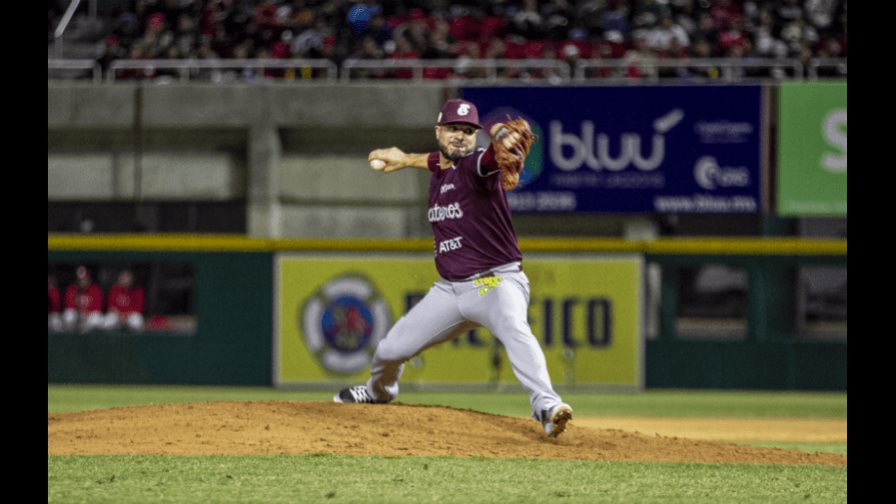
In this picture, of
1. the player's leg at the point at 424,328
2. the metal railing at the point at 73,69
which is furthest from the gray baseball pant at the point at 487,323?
the metal railing at the point at 73,69

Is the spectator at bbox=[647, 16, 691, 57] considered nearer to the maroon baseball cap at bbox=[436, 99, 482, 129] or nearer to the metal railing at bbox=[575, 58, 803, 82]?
the metal railing at bbox=[575, 58, 803, 82]

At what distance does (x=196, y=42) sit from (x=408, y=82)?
3.53 m

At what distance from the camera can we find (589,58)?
65.8 ft

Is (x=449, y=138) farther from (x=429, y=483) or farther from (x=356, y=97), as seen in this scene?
(x=356, y=97)

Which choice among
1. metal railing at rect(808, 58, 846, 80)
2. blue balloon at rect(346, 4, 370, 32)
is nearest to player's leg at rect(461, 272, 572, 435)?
metal railing at rect(808, 58, 846, 80)

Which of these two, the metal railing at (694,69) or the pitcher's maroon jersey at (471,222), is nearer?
the pitcher's maroon jersey at (471,222)

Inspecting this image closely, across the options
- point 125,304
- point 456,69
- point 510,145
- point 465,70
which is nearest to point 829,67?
point 465,70

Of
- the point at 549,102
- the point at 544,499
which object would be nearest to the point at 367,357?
the point at 549,102

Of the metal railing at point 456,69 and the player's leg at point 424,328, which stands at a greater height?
the metal railing at point 456,69

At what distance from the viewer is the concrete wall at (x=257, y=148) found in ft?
66.9

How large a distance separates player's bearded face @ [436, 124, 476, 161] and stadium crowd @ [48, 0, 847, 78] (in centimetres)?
1239

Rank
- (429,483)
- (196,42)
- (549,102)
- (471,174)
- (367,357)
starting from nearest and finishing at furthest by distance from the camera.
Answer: (429,483), (471,174), (367,357), (549,102), (196,42)

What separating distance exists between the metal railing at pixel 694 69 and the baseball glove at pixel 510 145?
12510 millimetres

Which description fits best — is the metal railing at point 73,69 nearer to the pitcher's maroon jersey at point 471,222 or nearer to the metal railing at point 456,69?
the metal railing at point 456,69
